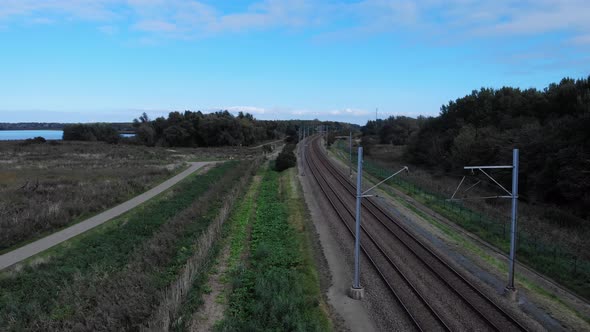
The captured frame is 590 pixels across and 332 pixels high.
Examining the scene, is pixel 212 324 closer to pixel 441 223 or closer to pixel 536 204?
pixel 441 223

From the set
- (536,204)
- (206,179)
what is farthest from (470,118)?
(206,179)

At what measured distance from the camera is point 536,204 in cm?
3753

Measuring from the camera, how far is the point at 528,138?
42.5 meters

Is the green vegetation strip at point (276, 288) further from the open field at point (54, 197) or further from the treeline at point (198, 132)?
the treeline at point (198, 132)

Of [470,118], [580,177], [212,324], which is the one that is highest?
[470,118]

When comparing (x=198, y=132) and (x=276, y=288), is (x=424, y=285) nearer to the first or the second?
(x=276, y=288)

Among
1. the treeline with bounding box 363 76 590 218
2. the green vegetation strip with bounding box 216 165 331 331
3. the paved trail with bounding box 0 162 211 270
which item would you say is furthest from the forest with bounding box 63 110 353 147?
the green vegetation strip with bounding box 216 165 331 331

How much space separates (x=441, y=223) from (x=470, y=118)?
51.9 m

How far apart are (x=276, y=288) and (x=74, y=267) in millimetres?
10726

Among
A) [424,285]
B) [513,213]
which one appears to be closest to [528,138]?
[513,213]

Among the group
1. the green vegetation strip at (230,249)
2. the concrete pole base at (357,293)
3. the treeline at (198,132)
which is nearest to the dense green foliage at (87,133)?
the treeline at (198,132)

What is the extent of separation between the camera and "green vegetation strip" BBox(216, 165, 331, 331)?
40.1ft

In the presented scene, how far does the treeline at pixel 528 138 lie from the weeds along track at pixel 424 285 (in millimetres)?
19156

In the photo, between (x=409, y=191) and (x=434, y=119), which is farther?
(x=434, y=119)
